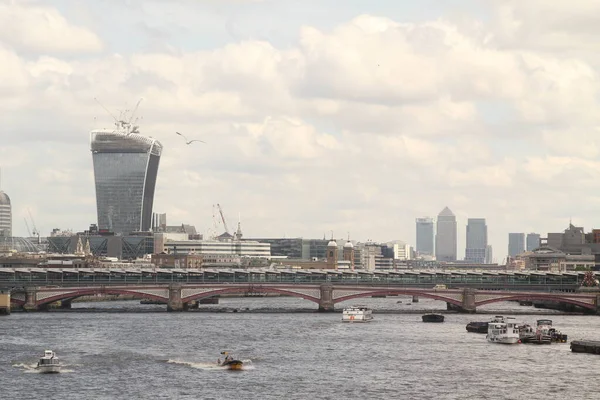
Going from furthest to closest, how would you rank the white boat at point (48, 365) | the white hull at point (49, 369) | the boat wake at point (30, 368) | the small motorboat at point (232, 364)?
the small motorboat at point (232, 364) < the boat wake at point (30, 368) < the white boat at point (48, 365) < the white hull at point (49, 369)

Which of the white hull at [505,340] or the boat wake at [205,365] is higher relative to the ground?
the white hull at [505,340]

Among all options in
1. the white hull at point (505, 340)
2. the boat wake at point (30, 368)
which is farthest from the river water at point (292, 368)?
the white hull at point (505, 340)

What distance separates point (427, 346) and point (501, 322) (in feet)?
67.2

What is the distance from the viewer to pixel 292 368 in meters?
154

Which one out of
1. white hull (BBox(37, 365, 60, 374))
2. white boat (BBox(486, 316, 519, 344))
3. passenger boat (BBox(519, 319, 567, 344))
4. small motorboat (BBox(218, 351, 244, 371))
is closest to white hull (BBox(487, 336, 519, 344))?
white boat (BBox(486, 316, 519, 344))

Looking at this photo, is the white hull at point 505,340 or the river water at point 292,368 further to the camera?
the white hull at point 505,340

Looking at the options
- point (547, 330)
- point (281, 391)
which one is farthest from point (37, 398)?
point (547, 330)

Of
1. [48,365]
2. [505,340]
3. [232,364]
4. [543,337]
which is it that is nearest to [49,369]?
[48,365]

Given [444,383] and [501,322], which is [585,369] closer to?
[444,383]

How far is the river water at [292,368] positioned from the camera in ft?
440

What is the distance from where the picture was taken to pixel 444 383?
14112cm

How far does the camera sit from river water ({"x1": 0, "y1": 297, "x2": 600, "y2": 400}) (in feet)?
440

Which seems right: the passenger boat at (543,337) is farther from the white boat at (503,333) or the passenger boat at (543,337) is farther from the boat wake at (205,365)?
the boat wake at (205,365)

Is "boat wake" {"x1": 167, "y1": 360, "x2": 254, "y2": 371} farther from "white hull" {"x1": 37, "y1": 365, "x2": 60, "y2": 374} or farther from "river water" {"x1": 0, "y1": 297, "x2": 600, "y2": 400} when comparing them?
"white hull" {"x1": 37, "y1": 365, "x2": 60, "y2": 374}
